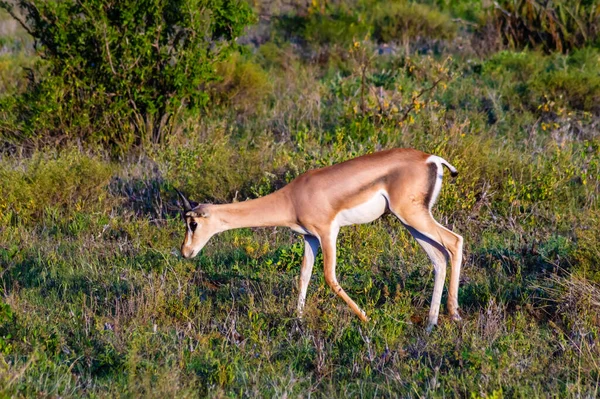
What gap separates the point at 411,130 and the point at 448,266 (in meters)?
3.19

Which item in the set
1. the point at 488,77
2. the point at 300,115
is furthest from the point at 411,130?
the point at 488,77

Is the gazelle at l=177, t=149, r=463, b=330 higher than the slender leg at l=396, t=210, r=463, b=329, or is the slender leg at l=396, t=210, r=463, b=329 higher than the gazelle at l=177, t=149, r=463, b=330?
the gazelle at l=177, t=149, r=463, b=330

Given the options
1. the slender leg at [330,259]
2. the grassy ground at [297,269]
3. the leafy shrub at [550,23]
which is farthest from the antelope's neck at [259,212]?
the leafy shrub at [550,23]

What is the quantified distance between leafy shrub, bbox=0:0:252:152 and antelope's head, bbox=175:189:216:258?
3516 mm

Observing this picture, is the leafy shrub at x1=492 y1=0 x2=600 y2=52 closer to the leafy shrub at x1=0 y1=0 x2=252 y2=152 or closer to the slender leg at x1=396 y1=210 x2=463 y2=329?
the leafy shrub at x1=0 y1=0 x2=252 y2=152

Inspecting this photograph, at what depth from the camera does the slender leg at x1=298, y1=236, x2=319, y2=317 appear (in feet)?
19.5

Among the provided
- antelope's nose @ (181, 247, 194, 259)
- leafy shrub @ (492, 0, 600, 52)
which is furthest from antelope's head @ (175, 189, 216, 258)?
leafy shrub @ (492, 0, 600, 52)

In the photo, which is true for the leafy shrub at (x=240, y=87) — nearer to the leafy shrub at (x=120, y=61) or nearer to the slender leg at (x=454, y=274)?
the leafy shrub at (x=120, y=61)

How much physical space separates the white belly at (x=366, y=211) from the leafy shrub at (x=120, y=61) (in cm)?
392

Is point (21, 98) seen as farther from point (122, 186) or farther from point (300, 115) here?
point (300, 115)

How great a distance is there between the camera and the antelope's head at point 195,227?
5934 mm

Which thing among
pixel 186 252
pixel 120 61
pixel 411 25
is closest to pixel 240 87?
pixel 120 61

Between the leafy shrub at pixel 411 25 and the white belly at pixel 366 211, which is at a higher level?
the white belly at pixel 366 211

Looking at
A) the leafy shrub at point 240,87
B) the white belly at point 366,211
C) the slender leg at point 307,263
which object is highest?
the white belly at point 366,211
